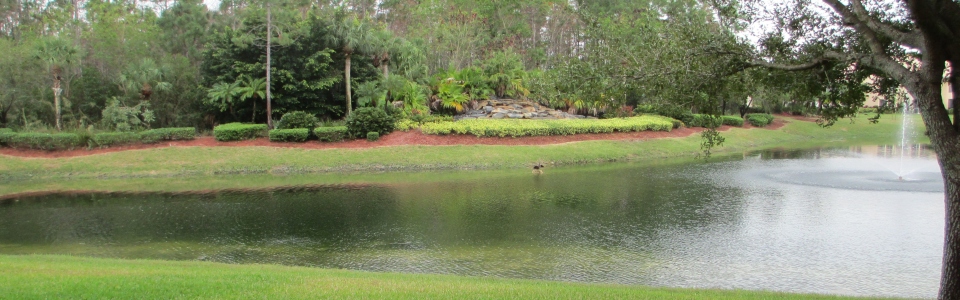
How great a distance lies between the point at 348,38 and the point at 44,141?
47.5 feet

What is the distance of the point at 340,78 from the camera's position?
36.0m

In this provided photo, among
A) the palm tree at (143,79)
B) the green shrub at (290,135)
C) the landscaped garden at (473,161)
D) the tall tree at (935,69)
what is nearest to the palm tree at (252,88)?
the landscaped garden at (473,161)

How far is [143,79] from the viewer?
1307 inches

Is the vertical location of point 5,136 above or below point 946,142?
below

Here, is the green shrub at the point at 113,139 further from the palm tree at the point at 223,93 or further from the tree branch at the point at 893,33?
the tree branch at the point at 893,33

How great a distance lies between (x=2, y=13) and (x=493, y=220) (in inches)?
2229

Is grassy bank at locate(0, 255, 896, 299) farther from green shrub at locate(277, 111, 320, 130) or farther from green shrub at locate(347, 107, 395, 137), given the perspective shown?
green shrub at locate(277, 111, 320, 130)

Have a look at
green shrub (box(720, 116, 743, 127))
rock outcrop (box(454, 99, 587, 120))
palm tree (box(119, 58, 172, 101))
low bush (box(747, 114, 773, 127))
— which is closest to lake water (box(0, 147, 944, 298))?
palm tree (box(119, 58, 172, 101))

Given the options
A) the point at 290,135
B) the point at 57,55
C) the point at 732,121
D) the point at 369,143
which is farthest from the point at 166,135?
the point at 732,121

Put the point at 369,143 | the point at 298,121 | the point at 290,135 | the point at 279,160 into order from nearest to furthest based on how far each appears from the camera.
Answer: the point at 279,160, the point at 290,135, the point at 369,143, the point at 298,121

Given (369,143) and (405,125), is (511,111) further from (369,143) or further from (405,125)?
(369,143)

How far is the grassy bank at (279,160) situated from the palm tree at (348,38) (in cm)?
595

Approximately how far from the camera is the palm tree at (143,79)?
109 feet

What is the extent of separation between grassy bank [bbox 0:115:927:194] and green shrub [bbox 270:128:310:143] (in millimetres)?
985
